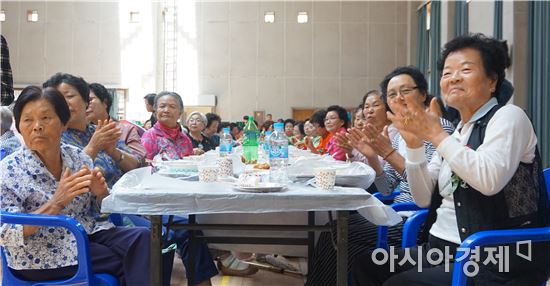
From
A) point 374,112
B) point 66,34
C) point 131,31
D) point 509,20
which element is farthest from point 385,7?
point 374,112

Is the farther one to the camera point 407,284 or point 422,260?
point 422,260

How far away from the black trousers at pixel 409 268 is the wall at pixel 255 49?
10.5m

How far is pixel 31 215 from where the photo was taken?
1405 millimetres

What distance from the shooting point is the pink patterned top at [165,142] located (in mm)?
3277

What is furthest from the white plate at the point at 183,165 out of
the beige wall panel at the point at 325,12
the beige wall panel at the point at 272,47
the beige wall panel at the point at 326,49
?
the beige wall panel at the point at 325,12

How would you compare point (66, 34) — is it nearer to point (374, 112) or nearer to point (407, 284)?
point (374, 112)

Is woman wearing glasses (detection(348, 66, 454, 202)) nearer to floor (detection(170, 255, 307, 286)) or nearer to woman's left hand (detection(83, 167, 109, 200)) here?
floor (detection(170, 255, 307, 286))

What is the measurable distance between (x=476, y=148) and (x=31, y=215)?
1327 millimetres

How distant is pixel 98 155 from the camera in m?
2.23

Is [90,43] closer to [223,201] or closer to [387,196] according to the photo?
[387,196]

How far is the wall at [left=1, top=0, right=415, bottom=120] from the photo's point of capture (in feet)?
39.7

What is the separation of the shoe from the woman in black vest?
164cm

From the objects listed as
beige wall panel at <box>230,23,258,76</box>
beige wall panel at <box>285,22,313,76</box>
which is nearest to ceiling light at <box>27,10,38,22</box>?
beige wall panel at <box>230,23,258,76</box>

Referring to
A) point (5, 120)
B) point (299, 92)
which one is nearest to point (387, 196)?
point (5, 120)
